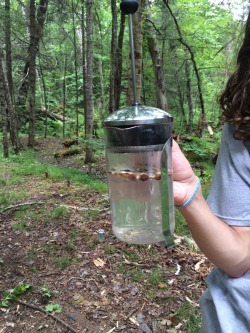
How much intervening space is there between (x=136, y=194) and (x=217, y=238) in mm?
283

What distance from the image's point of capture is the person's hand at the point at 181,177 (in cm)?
100

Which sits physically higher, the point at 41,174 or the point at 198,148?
the point at 198,148

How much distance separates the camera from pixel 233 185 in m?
1.00

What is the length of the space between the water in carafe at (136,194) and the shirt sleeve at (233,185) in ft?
0.65

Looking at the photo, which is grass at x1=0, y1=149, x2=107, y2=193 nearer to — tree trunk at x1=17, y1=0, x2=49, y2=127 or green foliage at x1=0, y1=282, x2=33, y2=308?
green foliage at x1=0, y1=282, x2=33, y2=308

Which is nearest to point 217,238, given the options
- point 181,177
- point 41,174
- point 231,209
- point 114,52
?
point 231,209

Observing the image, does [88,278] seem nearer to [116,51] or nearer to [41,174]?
[41,174]

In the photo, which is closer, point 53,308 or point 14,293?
point 53,308

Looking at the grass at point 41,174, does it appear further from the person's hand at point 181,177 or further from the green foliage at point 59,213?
the person's hand at point 181,177

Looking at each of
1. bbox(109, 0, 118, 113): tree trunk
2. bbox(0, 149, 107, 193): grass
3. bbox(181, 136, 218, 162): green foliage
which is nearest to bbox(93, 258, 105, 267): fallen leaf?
bbox(0, 149, 107, 193): grass

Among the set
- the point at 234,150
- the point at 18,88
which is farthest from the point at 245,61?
the point at 18,88

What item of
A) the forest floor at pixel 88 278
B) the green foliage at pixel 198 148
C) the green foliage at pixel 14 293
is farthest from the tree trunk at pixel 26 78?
the green foliage at pixel 14 293

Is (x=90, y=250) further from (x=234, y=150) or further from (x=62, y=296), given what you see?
(x=234, y=150)

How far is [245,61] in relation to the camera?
1.10 meters
